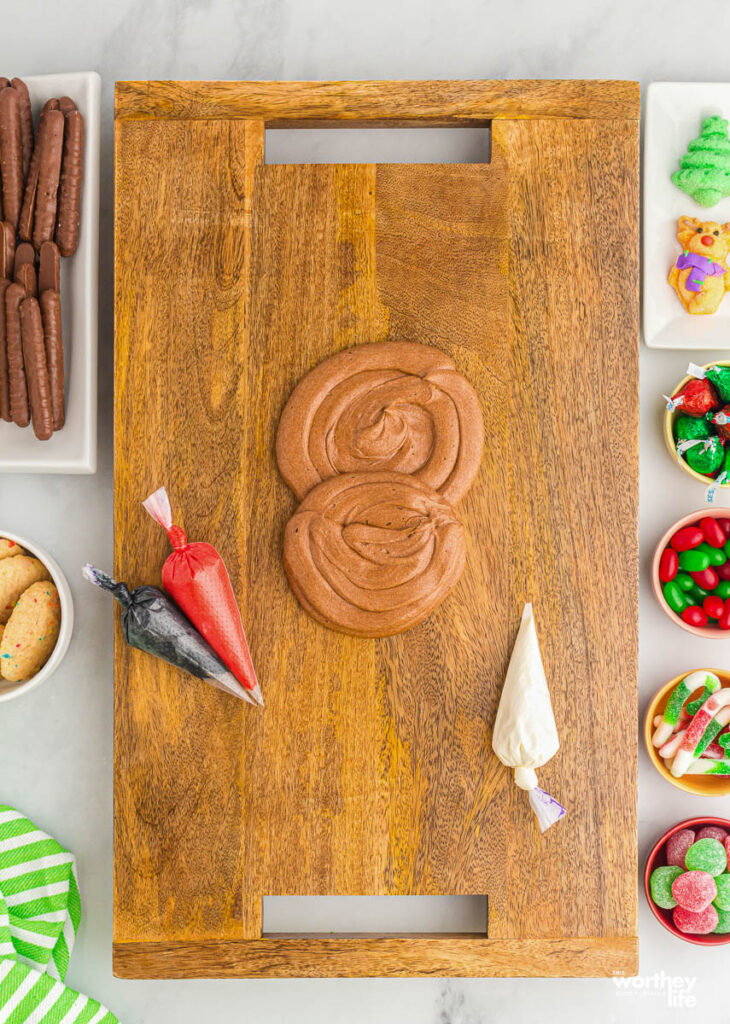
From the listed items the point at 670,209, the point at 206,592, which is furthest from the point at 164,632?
the point at 670,209

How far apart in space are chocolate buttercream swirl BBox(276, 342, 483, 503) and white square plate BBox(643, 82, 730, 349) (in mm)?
395

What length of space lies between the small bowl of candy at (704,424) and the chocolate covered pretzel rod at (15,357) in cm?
108

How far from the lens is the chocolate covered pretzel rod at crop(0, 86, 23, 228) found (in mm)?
1326

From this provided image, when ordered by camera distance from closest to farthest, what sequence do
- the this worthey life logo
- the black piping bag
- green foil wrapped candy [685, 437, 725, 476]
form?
the black piping bag
green foil wrapped candy [685, 437, 725, 476]
the this worthey life logo

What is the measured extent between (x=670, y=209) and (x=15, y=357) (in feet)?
3.75

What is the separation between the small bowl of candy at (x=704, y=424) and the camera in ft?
4.39

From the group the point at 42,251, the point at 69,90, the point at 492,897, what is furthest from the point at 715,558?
the point at 69,90

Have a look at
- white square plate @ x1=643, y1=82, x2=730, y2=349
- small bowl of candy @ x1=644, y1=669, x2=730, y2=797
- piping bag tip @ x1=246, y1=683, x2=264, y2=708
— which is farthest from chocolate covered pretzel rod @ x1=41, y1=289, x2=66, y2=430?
small bowl of candy @ x1=644, y1=669, x2=730, y2=797

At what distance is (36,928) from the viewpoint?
1390mm

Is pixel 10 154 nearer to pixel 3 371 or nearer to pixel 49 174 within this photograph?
pixel 49 174

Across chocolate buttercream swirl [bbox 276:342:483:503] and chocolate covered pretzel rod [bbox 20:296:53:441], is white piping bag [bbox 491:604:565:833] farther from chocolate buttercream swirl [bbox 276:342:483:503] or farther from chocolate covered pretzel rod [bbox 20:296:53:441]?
chocolate covered pretzel rod [bbox 20:296:53:441]

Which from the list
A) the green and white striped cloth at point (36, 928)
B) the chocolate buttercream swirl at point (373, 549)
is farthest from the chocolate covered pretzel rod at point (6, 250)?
the green and white striped cloth at point (36, 928)

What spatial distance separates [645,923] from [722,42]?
63.5 inches

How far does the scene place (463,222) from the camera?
51.4 inches
